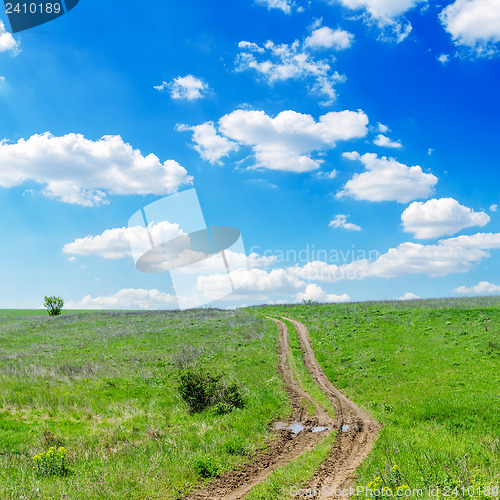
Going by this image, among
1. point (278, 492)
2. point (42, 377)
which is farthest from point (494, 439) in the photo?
point (42, 377)

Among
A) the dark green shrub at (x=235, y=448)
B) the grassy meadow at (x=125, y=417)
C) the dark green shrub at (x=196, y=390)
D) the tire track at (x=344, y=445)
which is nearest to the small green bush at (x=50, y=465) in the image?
the grassy meadow at (x=125, y=417)

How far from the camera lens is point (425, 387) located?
60.4 feet

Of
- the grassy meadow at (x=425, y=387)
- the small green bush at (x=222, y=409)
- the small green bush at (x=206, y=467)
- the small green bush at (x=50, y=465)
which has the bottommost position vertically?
the grassy meadow at (x=425, y=387)

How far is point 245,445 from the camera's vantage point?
11.5 meters

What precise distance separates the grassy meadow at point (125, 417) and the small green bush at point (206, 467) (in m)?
0.04

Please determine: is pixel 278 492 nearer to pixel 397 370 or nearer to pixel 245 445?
pixel 245 445

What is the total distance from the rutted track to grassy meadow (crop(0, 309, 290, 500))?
0.52m

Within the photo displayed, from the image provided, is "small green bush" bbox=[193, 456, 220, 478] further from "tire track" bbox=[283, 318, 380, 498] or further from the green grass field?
"tire track" bbox=[283, 318, 380, 498]

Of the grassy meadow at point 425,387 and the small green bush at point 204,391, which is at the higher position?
the small green bush at point 204,391

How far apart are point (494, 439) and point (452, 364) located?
37.8 feet

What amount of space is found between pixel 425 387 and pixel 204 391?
419 inches

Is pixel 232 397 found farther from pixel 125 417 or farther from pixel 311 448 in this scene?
pixel 311 448

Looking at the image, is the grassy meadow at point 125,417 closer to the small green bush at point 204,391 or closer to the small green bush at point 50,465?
the small green bush at point 50,465

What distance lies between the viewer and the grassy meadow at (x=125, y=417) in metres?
9.15
